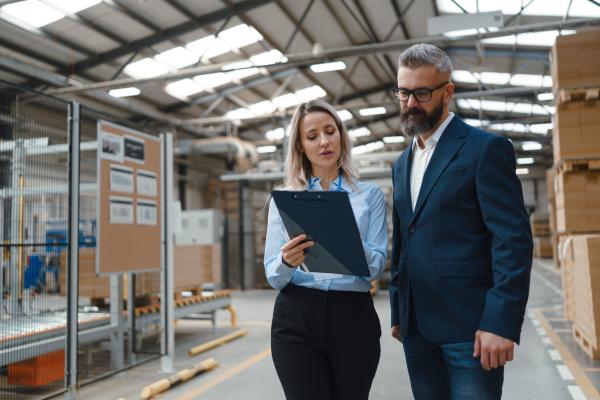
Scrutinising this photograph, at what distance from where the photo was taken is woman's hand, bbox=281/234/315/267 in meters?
1.55

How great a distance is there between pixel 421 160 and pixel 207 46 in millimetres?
10254

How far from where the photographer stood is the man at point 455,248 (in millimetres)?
1399

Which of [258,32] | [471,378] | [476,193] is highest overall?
[258,32]

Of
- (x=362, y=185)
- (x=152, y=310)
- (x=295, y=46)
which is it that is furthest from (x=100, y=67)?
(x=362, y=185)

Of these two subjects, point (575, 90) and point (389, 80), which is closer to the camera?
point (575, 90)

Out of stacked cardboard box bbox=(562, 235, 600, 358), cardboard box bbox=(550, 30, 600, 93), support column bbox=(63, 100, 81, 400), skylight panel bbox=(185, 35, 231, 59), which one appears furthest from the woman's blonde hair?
skylight panel bbox=(185, 35, 231, 59)

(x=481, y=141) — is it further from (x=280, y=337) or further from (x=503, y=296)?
(x=280, y=337)

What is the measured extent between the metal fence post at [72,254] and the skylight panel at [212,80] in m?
9.52

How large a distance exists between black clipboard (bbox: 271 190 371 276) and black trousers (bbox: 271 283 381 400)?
0.16m

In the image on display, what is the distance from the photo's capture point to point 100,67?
1137cm

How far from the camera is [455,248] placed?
5.04ft

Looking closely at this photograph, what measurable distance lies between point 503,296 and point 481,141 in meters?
0.51

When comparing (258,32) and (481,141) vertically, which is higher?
(258,32)

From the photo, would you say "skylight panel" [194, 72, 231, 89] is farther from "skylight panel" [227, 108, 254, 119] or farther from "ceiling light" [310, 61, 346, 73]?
"ceiling light" [310, 61, 346, 73]
